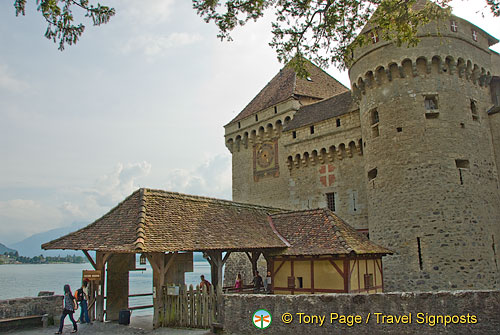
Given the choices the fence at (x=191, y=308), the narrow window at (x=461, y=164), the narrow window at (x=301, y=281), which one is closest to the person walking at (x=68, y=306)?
the fence at (x=191, y=308)

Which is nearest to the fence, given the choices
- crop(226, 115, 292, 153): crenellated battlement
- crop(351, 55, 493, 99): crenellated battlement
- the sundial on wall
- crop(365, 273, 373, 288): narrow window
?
crop(365, 273, 373, 288): narrow window

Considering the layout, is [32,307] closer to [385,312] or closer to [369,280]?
[385,312]

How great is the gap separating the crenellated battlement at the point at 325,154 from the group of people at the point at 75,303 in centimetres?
1392

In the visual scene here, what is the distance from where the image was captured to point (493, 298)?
7504mm

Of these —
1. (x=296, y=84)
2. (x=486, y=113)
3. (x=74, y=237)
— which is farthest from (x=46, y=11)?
(x=296, y=84)

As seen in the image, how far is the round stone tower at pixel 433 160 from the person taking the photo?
51.8 feet

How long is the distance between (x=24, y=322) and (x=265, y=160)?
16623mm

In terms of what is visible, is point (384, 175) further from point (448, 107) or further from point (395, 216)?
point (448, 107)

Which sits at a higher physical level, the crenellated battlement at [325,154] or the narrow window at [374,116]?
the narrow window at [374,116]

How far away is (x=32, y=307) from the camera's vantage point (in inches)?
471

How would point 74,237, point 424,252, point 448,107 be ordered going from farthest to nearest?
point 448,107
point 424,252
point 74,237

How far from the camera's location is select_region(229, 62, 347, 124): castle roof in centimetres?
2562

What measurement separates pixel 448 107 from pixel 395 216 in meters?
5.16

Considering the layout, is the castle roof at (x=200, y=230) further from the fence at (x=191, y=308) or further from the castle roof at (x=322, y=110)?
the castle roof at (x=322, y=110)
